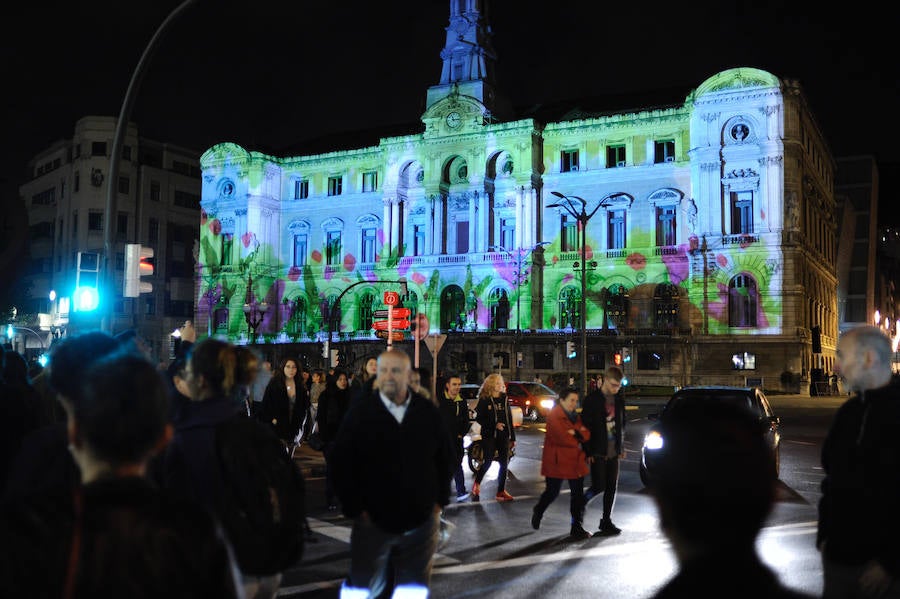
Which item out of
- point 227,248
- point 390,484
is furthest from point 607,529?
point 227,248

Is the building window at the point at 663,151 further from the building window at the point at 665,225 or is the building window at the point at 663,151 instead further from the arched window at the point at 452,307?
the arched window at the point at 452,307

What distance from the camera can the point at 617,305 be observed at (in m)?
57.6

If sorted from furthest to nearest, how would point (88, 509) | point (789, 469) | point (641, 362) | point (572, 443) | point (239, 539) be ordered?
1. point (641, 362)
2. point (789, 469)
3. point (572, 443)
4. point (239, 539)
5. point (88, 509)

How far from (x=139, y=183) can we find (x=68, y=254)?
8.85 m

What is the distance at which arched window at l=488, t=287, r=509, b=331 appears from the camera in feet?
198

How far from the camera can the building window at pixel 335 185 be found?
69.4m

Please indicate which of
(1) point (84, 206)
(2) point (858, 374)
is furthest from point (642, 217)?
(2) point (858, 374)

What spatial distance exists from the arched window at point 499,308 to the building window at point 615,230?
7743mm

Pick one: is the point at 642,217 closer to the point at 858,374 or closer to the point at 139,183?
the point at 139,183

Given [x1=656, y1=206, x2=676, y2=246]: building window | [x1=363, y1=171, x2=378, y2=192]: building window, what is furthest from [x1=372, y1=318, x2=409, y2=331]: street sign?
[x1=363, y1=171, x2=378, y2=192]: building window

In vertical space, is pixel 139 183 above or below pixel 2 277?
above

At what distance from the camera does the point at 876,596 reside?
4.07 m

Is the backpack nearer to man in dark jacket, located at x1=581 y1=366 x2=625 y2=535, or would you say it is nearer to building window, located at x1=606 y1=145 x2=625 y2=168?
man in dark jacket, located at x1=581 y1=366 x2=625 y2=535

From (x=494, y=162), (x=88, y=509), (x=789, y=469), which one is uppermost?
(x=494, y=162)
